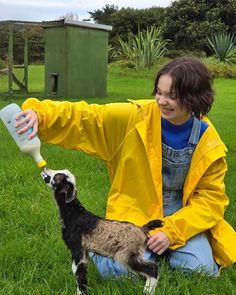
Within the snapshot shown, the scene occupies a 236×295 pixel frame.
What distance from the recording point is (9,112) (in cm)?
235

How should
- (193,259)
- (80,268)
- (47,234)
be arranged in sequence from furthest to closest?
1. (47,234)
2. (193,259)
3. (80,268)

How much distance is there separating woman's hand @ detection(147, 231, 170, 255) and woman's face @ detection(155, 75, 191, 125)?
1.93 ft

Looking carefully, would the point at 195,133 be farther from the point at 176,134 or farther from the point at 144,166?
the point at 144,166

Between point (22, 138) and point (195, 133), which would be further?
point (195, 133)

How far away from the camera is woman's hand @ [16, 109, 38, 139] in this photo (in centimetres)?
231

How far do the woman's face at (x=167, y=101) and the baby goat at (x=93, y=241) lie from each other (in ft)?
2.11

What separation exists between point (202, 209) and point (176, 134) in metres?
0.41

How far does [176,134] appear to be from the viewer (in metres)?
2.97

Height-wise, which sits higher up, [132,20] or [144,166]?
[132,20]

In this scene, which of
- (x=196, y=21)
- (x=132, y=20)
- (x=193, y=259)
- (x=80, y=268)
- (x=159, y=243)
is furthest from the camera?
(x=132, y=20)

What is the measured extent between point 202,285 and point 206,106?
0.87 metres

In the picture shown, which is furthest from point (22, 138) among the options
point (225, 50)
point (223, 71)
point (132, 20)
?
point (132, 20)

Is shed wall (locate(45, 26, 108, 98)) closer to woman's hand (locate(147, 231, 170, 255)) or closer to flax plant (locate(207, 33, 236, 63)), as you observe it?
flax plant (locate(207, 33, 236, 63))

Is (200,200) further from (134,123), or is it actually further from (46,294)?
(46,294)
